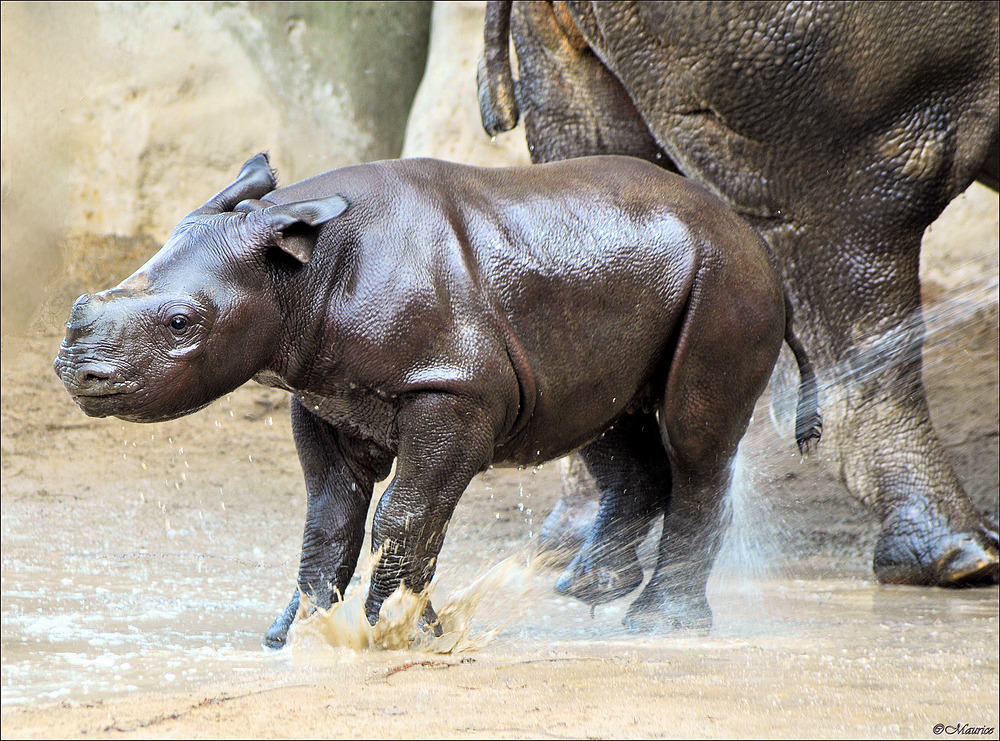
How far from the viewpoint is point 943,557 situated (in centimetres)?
381

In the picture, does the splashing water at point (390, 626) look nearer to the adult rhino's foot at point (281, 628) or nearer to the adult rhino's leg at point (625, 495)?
the adult rhino's foot at point (281, 628)

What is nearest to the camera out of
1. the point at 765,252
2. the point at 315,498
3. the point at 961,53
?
the point at 315,498

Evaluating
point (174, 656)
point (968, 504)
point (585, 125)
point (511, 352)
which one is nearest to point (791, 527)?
point (968, 504)

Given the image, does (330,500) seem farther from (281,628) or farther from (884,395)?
(884,395)

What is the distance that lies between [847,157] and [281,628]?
231cm

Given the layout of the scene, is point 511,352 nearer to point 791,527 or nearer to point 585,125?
point 585,125

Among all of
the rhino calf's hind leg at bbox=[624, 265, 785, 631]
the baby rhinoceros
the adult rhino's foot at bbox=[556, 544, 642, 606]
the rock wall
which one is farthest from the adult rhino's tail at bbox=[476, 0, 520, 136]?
the rock wall

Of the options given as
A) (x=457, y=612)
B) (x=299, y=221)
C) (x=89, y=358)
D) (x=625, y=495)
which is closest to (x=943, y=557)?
(x=625, y=495)

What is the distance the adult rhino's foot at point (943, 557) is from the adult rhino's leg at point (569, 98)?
1070 mm

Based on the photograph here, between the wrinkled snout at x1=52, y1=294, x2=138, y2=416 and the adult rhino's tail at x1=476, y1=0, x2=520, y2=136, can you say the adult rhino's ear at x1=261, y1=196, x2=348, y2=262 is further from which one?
the adult rhino's tail at x1=476, y1=0, x2=520, y2=136

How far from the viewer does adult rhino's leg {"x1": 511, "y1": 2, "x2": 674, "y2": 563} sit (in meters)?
4.25

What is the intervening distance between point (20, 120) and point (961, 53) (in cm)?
450

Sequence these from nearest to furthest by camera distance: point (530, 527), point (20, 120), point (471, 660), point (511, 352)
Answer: point (471, 660)
point (511, 352)
point (530, 527)
point (20, 120)

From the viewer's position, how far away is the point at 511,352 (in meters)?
2.75
